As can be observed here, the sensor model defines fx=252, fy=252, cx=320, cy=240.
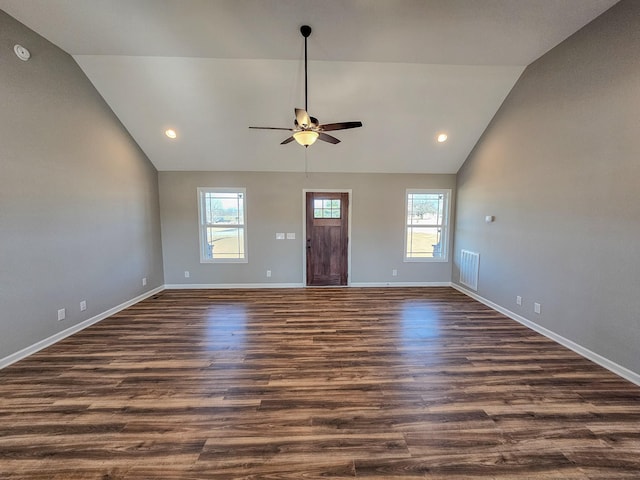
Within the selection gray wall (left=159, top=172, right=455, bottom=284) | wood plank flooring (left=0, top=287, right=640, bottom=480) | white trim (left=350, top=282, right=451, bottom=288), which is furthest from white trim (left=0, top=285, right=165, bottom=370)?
white trim (left=350, top=282, right=451, bottom=288)

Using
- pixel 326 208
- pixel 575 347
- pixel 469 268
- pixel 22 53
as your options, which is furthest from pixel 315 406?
pixel 22 53

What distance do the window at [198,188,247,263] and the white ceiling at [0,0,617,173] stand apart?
2.23 feet

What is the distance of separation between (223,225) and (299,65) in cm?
334

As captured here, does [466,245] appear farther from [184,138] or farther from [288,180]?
[184,138]

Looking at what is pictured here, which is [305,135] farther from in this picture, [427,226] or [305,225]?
[427,226]

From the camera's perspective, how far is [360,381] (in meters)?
2.32

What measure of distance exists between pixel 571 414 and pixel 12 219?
5.34 metres

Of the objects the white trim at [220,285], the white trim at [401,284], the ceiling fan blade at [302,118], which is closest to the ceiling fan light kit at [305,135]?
the ceiling fan blade at [302,118]

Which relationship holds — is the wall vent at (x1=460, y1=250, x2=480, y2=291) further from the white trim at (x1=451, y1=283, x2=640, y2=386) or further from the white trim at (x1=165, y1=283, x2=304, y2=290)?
the white trim at (x1=165, y1=283, x2=304, y2=290)

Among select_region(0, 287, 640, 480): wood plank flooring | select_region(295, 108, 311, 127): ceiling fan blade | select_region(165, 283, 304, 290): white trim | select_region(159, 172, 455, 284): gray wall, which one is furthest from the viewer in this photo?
select_region(165, 283, 304, 290): white trim

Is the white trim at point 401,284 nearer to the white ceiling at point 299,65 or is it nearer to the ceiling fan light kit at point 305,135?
the white ceiling at point 299,65

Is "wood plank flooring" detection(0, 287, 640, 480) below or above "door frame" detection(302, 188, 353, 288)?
below

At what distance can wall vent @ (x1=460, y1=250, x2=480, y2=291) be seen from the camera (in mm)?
4641

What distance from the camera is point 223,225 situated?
533cm
